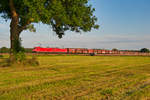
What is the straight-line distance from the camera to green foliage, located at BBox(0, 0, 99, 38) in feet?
43.6

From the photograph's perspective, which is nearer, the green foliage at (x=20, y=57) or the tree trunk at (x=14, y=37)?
the green foliage at (x=20, y=57)

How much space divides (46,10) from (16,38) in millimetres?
4076

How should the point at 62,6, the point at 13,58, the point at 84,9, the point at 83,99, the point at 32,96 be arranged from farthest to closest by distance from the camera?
the point at 84,9, the point at 62,6, the point at 13,58, the point at 32,96, the point at 83,99

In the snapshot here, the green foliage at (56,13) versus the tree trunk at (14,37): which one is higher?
the green foliage at (56,13)

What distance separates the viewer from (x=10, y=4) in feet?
47.7

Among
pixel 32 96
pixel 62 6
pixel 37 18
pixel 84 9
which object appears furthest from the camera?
pixel 84 9

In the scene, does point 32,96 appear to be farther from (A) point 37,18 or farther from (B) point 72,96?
(A) point 37,18

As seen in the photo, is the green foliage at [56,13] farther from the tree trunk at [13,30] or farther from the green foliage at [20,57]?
the green foliage at [20,57]

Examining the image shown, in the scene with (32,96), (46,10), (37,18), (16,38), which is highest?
(46,10)

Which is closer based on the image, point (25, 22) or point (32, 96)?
point (32, 96)

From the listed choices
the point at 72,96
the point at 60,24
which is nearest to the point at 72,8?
the point at 60,24

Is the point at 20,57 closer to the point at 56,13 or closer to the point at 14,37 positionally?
the point at 14,37

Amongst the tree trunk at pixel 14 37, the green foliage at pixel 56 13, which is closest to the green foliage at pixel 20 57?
the tree trunk at pixel 14 37

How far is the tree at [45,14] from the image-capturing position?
1340cm
